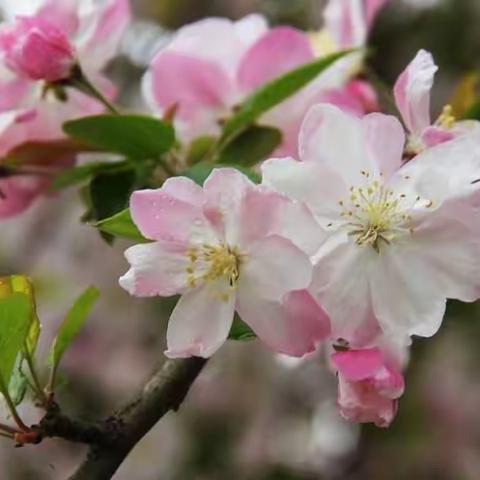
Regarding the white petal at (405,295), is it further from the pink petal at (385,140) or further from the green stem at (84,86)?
the green stem at (84,86)

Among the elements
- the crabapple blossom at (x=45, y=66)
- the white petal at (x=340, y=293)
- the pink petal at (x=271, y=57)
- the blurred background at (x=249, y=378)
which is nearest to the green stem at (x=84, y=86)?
the crabapple blossom at (x=45, y=66)

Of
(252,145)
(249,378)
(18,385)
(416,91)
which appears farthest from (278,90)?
(249,378)

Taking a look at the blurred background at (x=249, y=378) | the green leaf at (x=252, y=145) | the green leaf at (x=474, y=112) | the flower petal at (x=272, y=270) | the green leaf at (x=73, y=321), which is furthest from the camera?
the blurred background at (x=249, y=378)

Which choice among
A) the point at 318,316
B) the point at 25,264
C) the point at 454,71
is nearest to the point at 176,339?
the point at 318,316

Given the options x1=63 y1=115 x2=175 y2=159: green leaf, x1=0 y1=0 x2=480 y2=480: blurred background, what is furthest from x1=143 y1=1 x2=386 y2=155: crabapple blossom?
x1=0 y1=0 x2=480 y2=480: blurred background

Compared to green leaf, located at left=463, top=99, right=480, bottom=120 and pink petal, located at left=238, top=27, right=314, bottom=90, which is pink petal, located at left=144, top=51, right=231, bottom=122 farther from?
green leaf, located at left=463, top=99, right=480, bottom=120
